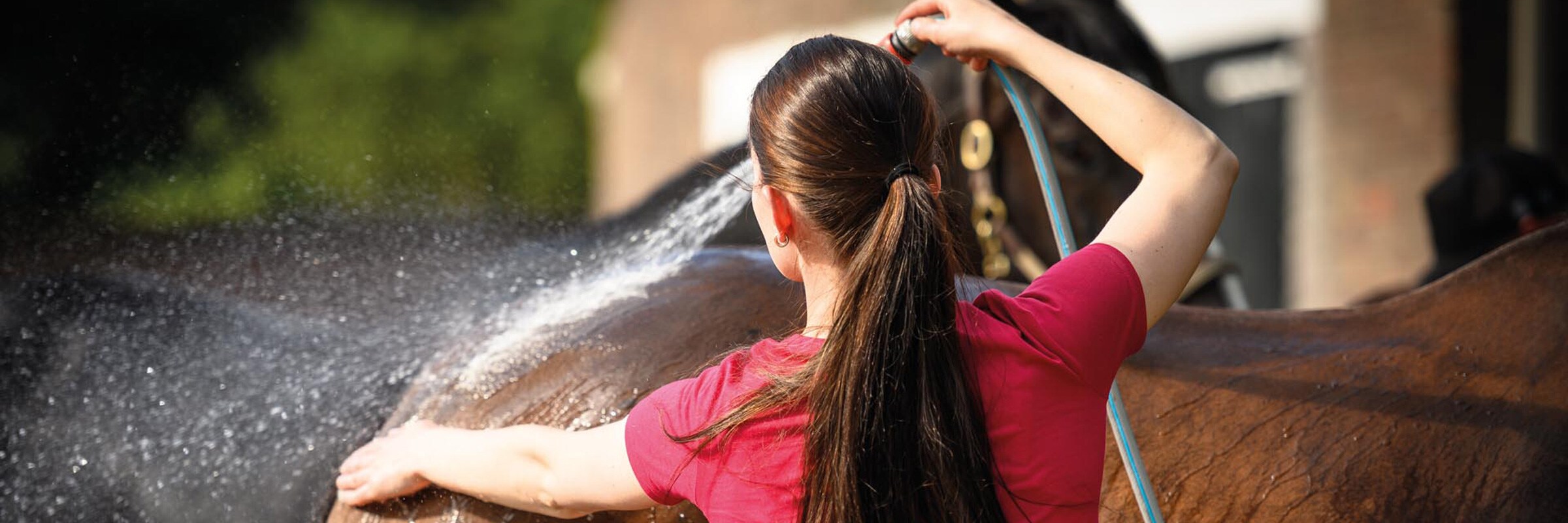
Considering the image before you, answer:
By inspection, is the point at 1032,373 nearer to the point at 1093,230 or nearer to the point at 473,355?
the point at 473,355

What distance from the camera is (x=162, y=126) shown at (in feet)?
7.69

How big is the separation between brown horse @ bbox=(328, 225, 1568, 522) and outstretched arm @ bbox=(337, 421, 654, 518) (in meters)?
0.05

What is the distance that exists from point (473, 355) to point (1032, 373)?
93cm

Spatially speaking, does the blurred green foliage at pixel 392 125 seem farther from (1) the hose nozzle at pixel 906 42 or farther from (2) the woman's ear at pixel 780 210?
(2) the woman's ear at pixel 780 210

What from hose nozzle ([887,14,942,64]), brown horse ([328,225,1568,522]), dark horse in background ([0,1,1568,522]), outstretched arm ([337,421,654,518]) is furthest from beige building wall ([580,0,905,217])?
outstretched arm ([337,421,654,518])

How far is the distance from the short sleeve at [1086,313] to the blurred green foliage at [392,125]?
1347mm

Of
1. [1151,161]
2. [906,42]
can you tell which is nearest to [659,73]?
[906,42]

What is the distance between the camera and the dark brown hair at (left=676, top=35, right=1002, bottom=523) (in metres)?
1.22

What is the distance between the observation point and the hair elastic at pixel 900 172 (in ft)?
4.02

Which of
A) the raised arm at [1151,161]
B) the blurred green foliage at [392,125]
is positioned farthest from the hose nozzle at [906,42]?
the blurred green foliage at [392,125]

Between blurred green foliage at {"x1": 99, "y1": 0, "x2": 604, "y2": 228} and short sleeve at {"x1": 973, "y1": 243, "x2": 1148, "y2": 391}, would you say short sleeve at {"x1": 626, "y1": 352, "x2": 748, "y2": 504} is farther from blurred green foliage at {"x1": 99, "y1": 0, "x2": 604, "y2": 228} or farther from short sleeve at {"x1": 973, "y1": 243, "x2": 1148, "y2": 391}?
blurred green foliage at {"x1": 99, "y1": 0, "x2": 604, "y2": 228}

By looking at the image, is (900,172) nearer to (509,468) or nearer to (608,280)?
(509,468)

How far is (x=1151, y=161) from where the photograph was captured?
52.6 inches

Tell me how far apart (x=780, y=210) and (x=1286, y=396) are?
0.97m
